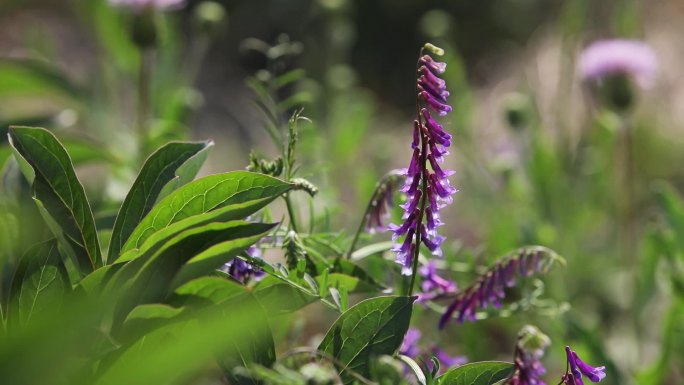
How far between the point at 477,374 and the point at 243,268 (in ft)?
0.85

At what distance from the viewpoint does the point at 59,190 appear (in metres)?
0.92

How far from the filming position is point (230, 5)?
651cm

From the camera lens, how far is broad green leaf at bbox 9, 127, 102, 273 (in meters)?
0.91

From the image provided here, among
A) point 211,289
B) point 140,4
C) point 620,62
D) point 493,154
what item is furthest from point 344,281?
point 493,154

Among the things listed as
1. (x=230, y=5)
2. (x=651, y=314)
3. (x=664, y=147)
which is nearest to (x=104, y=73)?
(x=651, y=314)

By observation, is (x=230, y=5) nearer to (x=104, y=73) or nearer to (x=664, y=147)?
(x=664, y=147)

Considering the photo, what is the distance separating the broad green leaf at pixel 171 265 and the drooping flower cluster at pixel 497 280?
31 centimetres

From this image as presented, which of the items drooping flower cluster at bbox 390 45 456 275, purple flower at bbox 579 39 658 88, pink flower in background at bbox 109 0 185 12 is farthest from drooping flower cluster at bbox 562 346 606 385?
purple flower at bbox 579 39 658 88

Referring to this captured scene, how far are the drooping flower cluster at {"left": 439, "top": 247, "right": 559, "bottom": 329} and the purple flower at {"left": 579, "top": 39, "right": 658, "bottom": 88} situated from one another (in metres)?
1.60

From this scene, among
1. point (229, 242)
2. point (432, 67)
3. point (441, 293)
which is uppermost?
point (432, 67)

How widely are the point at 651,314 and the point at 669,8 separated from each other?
4.17 metres

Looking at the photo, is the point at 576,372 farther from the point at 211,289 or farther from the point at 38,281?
the point at 38,281

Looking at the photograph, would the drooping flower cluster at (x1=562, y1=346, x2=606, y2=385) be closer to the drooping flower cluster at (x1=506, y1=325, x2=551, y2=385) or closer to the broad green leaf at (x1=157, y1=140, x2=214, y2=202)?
the drooping flower cluster at (x1=506, y1=325, x2=551, y2=385)

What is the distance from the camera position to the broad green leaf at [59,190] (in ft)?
2.98
